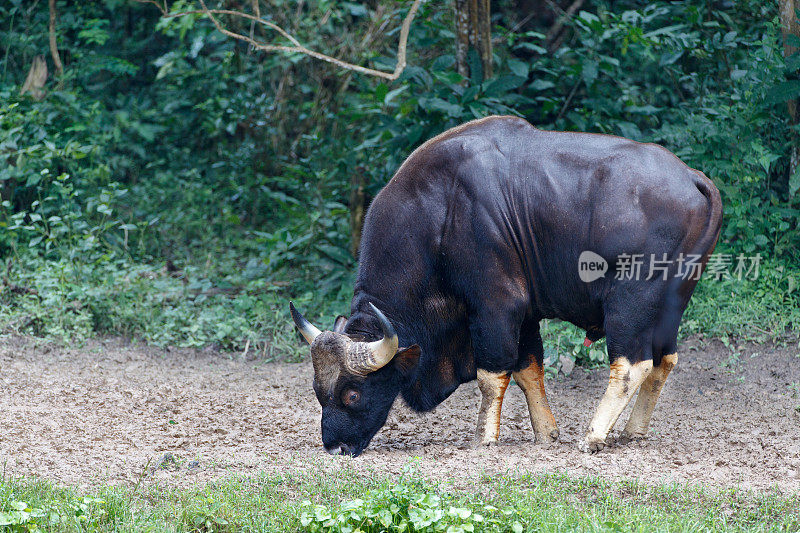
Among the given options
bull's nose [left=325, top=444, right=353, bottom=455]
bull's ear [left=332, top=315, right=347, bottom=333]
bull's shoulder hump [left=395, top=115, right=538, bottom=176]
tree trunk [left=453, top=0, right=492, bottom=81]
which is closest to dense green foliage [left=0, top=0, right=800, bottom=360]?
tree trunk [left=453, top=0, right=492, bottom=81]

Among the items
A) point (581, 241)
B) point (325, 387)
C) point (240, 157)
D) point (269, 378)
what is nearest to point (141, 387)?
point (269, 378)

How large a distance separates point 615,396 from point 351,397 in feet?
5.12

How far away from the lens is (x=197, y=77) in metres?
11.5

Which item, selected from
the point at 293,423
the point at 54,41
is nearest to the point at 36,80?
the point at 54,41

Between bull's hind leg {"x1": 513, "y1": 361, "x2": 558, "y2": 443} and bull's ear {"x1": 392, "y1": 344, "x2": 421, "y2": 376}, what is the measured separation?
74 centimetres

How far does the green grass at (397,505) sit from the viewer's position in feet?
12.9

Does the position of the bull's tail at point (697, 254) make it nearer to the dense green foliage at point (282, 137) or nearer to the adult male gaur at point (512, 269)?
the adult male gaur at point (512, 269)

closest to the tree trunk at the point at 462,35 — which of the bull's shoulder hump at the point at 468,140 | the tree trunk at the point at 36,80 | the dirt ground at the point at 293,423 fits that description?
the bull's shoulder hump at the point at 468,140

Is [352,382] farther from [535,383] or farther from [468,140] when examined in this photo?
[468,140]

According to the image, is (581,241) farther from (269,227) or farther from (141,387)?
(269,227)

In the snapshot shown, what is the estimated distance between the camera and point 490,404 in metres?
5.47

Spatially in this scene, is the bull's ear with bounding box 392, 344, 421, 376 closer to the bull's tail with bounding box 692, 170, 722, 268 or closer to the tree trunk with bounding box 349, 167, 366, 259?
the bull's tail with bounding box 692, 170, 722, 268

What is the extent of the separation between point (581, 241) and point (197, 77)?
24.8 feet

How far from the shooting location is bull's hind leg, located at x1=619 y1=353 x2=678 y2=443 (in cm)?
555
